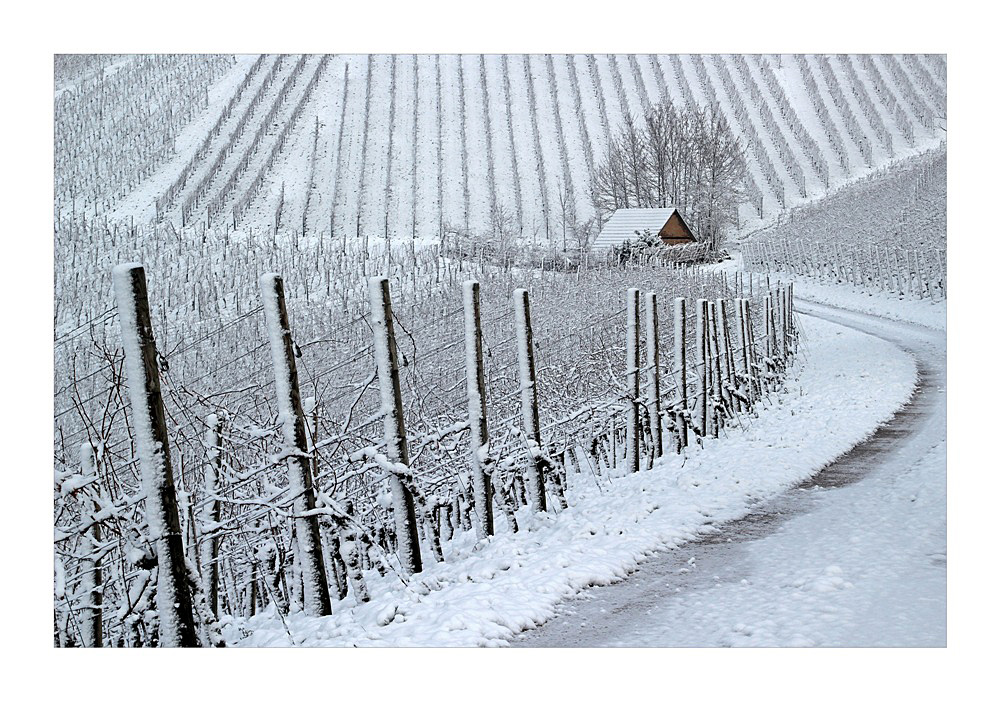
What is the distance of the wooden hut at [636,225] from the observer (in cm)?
518

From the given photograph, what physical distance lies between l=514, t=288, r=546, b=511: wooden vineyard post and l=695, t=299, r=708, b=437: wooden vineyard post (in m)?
2.17

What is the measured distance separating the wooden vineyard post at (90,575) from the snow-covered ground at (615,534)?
557 mm

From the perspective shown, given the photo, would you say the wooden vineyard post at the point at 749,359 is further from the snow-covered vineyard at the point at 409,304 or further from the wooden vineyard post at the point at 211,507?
the wooden vineyard post at the point at 211,507

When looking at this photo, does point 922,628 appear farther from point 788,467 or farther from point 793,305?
point 793,305

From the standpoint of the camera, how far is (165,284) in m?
4.52

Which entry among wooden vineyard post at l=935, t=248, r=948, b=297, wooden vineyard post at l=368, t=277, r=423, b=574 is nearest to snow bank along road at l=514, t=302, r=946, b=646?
wooden vineyard post at l=935, t=248, r=948, b=297

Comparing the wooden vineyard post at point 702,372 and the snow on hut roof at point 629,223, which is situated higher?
the snow on hut roof at point 629,223

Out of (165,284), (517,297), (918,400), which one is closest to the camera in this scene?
(165,284)

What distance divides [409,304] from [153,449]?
74.4 inches

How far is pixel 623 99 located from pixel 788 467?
248 centimetres

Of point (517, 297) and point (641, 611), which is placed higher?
point (517, 297)

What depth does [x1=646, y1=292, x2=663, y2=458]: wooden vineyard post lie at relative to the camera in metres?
6.16

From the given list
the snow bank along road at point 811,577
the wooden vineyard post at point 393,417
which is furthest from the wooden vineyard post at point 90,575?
the snow bank along road at point 811,577

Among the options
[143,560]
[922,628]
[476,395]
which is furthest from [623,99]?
[143,560]
